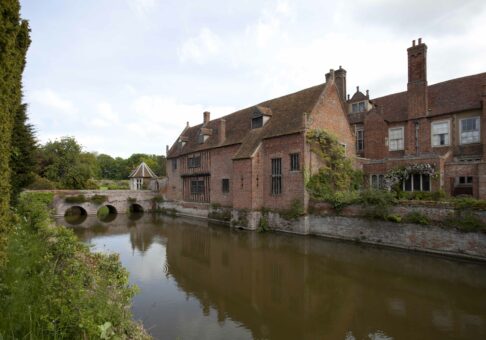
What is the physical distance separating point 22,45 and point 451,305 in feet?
42.2

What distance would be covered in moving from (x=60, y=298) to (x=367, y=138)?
78.1 ft

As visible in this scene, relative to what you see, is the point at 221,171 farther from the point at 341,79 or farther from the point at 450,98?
the point at 450,98

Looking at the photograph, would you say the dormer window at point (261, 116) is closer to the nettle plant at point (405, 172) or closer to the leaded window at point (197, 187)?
the leaded window at point (197, 187)

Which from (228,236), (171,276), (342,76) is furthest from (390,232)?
(342,76)

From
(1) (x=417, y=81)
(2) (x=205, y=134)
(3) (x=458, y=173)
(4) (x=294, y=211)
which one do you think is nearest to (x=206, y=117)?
(2) (x=205, y=134)

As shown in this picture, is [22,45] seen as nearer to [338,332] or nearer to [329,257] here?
[338,332]

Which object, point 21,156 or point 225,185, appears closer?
point 21,156

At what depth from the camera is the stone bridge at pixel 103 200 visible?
29.2 metres

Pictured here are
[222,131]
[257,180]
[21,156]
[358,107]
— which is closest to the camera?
[21,156]

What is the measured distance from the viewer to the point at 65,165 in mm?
39125

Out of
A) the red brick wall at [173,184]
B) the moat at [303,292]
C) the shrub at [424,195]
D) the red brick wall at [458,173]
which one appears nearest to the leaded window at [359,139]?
the shrub at [424,195]

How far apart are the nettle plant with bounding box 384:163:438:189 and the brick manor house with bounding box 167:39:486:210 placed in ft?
0.78

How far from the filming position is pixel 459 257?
1231 centimetres

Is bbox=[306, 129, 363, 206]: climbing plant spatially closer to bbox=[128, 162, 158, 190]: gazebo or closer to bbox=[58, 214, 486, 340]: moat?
bbox=[58, 214, 486, 340]: moat
